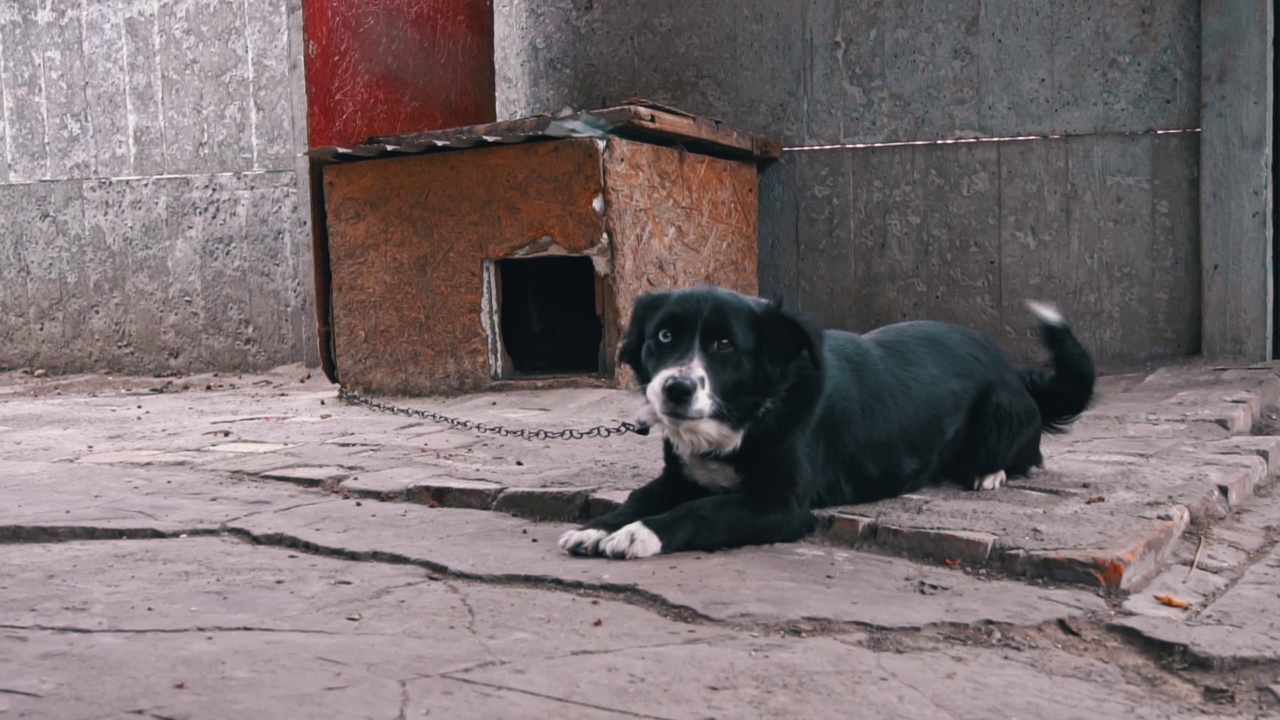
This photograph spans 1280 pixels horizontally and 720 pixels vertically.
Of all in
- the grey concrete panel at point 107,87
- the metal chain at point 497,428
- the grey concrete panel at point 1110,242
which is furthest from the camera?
the grey concrete panel at point 107,87

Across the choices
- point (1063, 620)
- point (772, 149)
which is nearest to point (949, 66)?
point (772, 149)

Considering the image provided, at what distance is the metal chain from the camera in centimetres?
537

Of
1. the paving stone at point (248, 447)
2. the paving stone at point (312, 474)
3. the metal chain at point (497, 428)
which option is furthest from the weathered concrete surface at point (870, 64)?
the paving stone at point (312, 474)

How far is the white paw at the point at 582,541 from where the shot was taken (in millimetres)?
3403

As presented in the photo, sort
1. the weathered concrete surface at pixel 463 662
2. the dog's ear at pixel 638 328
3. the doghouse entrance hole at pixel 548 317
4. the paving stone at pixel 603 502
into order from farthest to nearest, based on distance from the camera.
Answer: the doghouse entrance hole at pixel 548 317, the paving stone at pixel 603 502, the dog's ear at pixel 638 328, the weathered concrete surface at pixel 463 662

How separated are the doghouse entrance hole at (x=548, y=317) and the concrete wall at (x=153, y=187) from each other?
2.25 meters

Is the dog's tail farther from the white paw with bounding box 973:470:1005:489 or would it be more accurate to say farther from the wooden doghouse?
the wooden doghouse

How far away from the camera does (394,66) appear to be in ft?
26.9

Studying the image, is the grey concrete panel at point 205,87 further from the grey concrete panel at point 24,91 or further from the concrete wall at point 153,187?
the grey concrete panel at point 24,91

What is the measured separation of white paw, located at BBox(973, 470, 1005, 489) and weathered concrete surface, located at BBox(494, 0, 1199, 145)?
163 inches

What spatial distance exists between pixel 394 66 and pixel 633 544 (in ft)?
18.8

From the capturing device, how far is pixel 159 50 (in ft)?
33.4

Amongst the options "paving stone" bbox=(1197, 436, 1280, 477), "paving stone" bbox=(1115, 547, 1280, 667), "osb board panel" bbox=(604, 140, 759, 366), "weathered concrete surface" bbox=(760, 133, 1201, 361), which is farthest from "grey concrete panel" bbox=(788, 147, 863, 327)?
"paving stone" bbox=(1115, 547, 1280, 667)

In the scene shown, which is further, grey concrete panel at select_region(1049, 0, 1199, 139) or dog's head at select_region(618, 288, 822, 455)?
grey concrete panel at select_region(1049, 0, 1199, 139)
